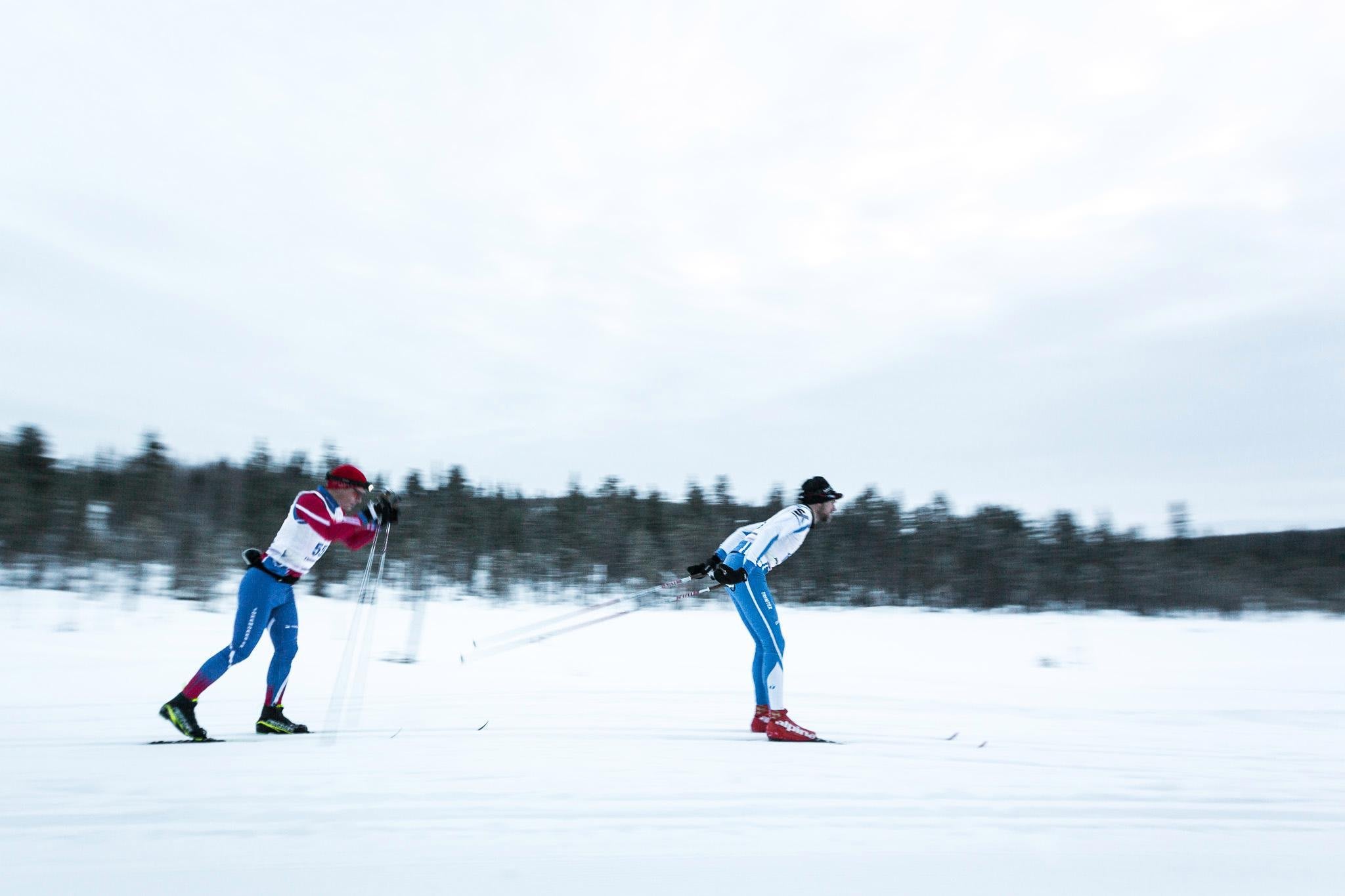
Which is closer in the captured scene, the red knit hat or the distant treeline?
the red knit hat

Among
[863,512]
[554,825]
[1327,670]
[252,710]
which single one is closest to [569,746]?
[554,825]

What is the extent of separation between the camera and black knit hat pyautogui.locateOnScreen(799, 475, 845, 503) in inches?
204

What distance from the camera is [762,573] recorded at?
503 centimetres

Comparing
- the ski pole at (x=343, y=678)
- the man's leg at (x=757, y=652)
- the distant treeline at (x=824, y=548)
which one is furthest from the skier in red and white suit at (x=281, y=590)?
the distant treeline at (x=824, y=548)

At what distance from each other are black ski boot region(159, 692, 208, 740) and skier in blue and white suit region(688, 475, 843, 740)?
9.20ft

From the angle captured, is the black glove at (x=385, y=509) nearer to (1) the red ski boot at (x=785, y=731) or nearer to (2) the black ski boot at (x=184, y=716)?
(2) the black ski boot at (x=184, y=716)

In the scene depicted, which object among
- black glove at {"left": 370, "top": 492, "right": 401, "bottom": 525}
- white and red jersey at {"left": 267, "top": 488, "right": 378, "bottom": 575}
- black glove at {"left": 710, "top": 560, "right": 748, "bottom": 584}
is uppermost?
black glove at {"left": 370, "top": 492, "right": 401, "bottom": 525}

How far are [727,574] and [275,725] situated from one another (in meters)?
2.72

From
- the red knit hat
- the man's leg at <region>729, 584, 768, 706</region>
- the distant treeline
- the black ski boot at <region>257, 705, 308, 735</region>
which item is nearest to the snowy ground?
the black ski boot at <region>257, 705, 308, 735</region>

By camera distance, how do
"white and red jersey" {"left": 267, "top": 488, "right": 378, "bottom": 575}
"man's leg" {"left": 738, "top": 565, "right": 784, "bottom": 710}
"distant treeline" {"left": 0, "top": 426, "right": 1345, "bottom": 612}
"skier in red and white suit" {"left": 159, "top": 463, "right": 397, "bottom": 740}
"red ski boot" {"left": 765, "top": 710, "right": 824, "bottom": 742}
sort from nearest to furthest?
"skier in red and white suit" {"left": 159, "top": 463, "right": 397, "bottom": 740}
"white and red jersey" {"left": 267, "top": 488, "right": 378, "bottom": 575}
"red ski boot" {"left": 765, "top": 710, "right": 824, "bottom": 742}
"man's leg" {"left": 738, "top": 565, "right": 784, "bottom": 710}
"distant treeline" {"left": 0, "top": 426, "right": 1345, "bottom": 612}

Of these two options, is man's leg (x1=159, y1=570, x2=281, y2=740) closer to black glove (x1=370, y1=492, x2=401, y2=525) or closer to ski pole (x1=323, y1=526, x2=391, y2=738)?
ski pole (x1=323, y1=526, x2=391, y2=738)

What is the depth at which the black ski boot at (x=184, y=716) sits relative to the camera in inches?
163

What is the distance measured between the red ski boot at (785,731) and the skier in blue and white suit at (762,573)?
0.11 metres

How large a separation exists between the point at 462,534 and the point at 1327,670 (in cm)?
2208
